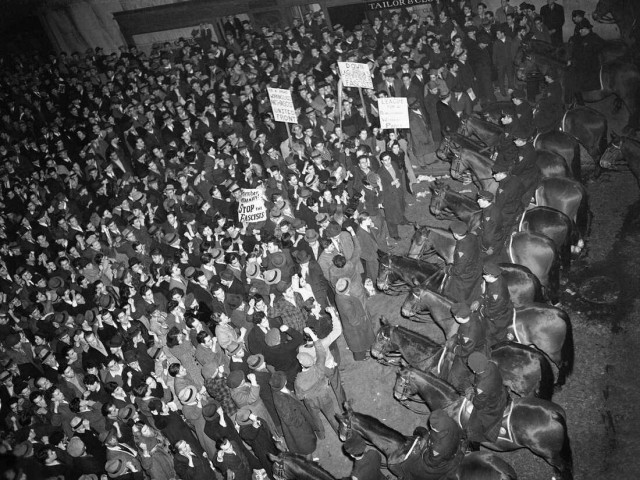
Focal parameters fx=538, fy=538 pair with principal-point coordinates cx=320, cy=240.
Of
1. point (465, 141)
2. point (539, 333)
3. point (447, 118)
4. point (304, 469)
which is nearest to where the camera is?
point (304, 469)

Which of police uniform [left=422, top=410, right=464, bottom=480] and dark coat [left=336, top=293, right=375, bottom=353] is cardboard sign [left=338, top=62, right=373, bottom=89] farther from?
police uniform [left=422, top=410, right=464, bottom=480]

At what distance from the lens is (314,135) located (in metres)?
12.4

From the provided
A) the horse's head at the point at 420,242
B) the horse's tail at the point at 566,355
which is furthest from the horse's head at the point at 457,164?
the horse's tail at the point at 566,355

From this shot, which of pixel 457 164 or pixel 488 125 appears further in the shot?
pixel 488 125

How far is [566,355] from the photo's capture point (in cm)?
764

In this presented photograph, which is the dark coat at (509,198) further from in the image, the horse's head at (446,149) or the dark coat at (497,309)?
the horse's head at (446,149)

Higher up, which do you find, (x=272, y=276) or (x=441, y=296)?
(x=272, y=276)

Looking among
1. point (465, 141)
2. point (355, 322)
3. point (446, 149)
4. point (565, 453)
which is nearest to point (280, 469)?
point (355, 322)

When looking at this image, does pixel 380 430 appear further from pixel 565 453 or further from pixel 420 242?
pixel 420 242

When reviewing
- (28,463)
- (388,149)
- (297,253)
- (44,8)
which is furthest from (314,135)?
(44,8)

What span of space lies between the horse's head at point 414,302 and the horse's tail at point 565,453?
238 cm

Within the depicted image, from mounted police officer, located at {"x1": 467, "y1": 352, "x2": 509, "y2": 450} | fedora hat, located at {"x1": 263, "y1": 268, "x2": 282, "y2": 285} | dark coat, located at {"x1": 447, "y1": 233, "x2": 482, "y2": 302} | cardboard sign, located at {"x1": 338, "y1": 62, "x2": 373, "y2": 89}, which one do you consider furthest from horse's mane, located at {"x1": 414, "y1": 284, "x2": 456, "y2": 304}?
cardboard sign, located at {"x1": 338, "y1": 62, "x2": 373, "y2": 89}

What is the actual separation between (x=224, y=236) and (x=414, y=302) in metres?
3.93

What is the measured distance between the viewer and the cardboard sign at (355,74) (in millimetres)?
12289
